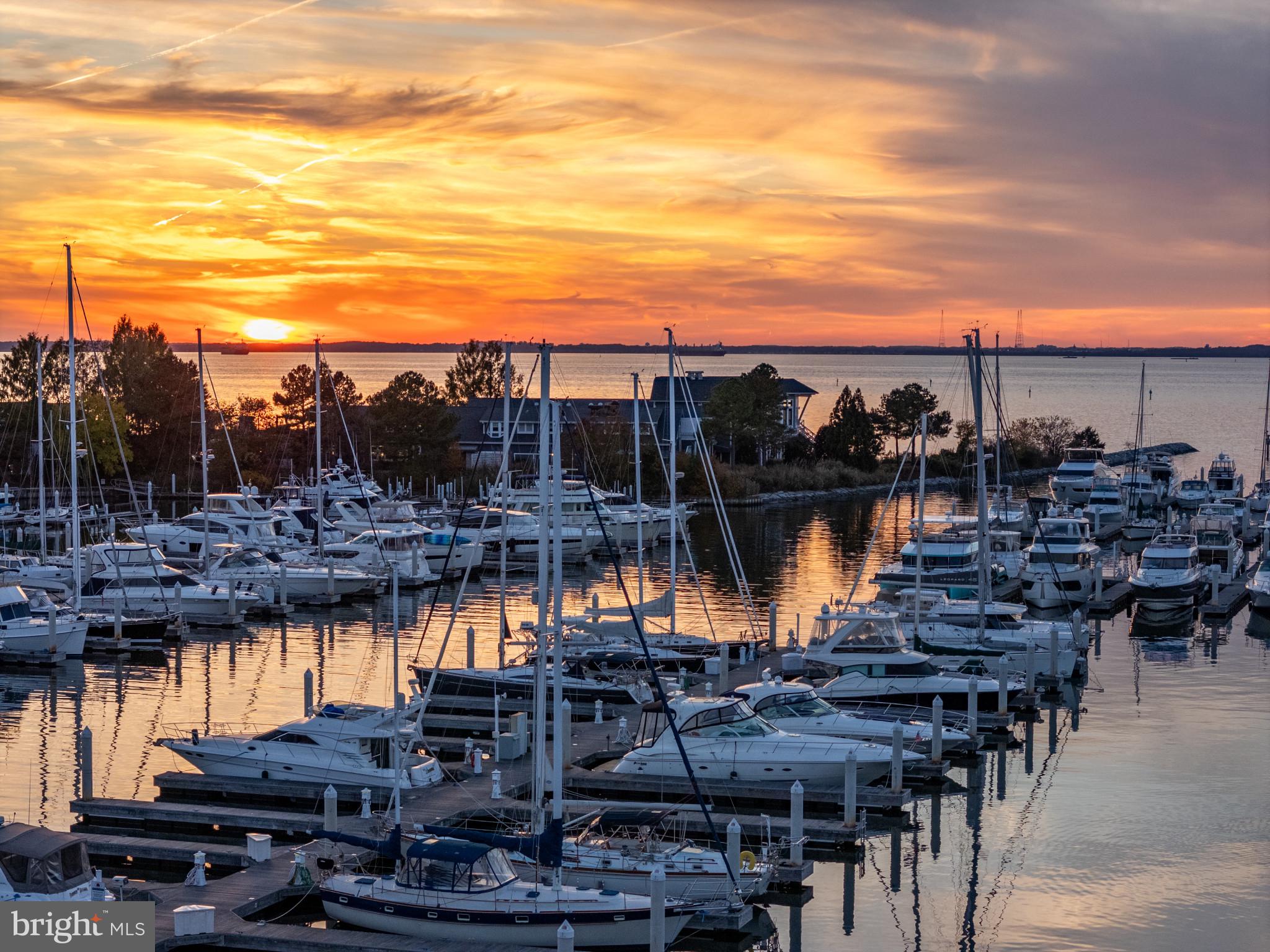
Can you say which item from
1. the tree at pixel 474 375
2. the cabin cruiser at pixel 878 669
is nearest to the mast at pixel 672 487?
the cabin cruiser at pixel 878 669

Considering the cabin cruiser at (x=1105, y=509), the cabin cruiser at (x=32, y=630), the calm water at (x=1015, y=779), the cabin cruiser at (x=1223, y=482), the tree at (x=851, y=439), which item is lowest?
the calm water at (x=1015, y=779)

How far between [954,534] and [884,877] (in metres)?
37.7

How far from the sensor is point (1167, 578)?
5750cm

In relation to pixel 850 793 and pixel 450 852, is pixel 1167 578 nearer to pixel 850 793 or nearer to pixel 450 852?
pixel 850 793

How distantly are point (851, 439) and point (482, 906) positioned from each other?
91.1 m

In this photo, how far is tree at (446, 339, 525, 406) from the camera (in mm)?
117250

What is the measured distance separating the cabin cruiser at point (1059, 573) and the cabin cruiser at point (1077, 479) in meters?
29.7

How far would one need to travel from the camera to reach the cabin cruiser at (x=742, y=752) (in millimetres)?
31391

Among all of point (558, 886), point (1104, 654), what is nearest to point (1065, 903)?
point (558, 886)

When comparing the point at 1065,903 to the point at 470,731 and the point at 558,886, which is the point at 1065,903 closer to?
the point at 558,886

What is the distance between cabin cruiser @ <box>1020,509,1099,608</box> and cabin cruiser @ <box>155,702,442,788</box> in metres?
30.7

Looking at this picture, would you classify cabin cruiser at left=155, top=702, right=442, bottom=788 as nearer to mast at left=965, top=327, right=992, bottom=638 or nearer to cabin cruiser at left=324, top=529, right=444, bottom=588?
mast at left=965, top=327, right=992, bottom=638

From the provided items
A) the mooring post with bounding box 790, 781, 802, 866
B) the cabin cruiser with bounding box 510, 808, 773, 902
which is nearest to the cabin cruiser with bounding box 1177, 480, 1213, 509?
the mooring post with bounding box 790, 781, 802, 866

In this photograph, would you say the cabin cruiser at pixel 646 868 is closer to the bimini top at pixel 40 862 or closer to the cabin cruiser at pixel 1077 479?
the bimini top at pixel 40 862
